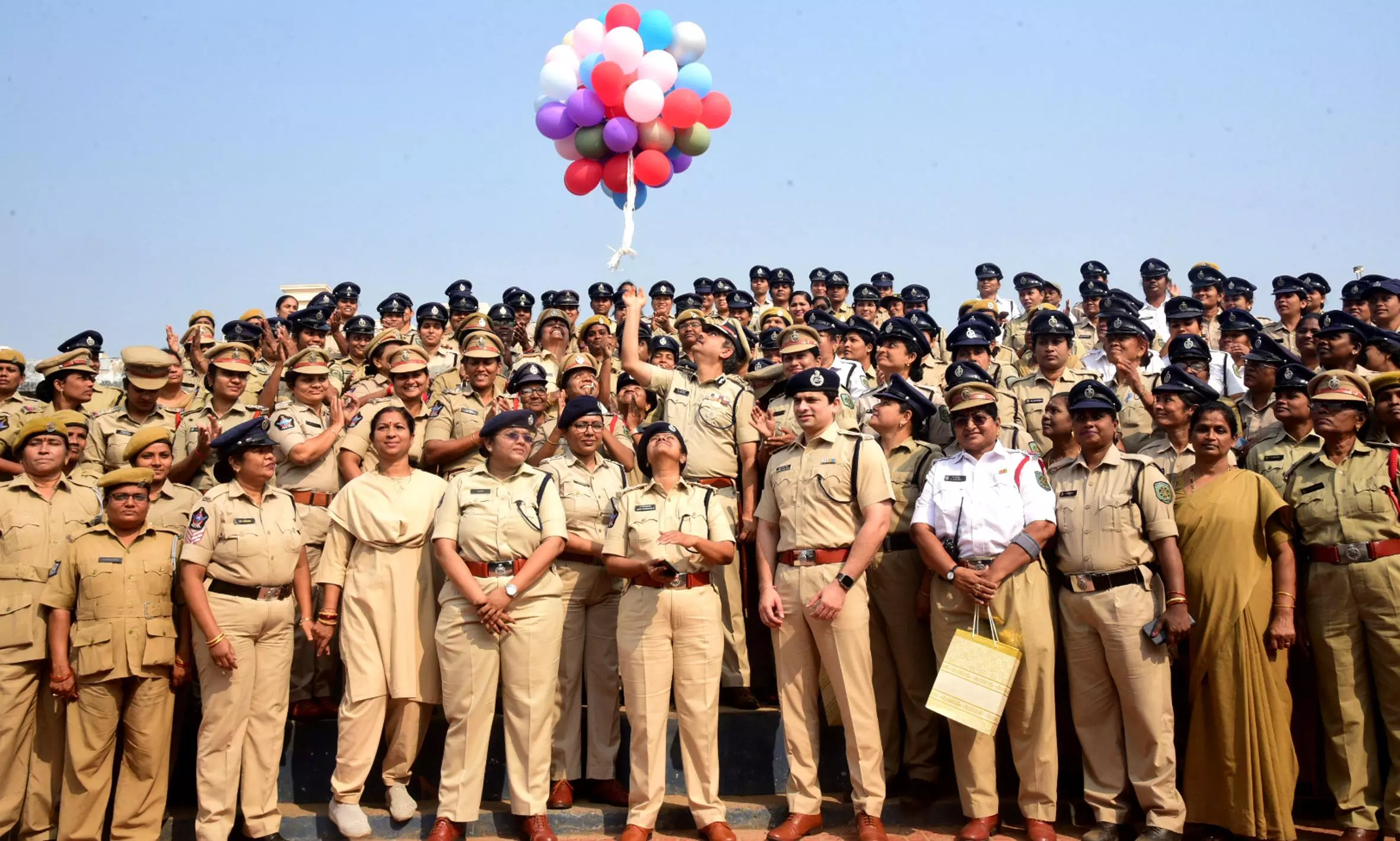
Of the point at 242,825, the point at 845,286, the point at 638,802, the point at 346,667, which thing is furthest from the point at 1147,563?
the point at 845,286

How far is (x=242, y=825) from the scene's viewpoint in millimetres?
6008

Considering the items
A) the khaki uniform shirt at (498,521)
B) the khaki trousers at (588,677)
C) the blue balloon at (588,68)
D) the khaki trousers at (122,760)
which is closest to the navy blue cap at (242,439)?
the khaki uniform shirt at (498,521)

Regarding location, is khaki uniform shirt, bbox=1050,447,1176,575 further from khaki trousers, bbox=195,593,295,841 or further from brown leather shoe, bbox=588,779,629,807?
khaki trousers, bbox=195,593,295,841

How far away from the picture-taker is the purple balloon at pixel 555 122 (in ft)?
30.3

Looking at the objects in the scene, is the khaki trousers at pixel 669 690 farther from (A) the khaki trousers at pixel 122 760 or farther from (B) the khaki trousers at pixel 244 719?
(A) the khaki trousers at pixel 122 760

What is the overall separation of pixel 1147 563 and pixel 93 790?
5.57 metres

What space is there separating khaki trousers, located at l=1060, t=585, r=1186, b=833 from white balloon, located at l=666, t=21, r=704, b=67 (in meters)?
5.53

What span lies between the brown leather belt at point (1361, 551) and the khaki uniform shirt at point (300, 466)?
559 cm

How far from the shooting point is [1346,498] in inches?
230

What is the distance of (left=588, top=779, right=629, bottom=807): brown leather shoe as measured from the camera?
6254 mm

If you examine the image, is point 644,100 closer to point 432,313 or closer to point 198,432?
point 432,313

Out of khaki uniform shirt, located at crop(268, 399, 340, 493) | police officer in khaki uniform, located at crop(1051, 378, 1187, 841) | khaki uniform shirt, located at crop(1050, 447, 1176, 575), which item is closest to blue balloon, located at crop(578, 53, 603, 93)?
khaki uniform shirt, located at crop(268, 399, 340, 493)

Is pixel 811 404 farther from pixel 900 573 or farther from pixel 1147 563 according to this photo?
pixel 1147 563

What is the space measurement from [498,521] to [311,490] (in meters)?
1.56
